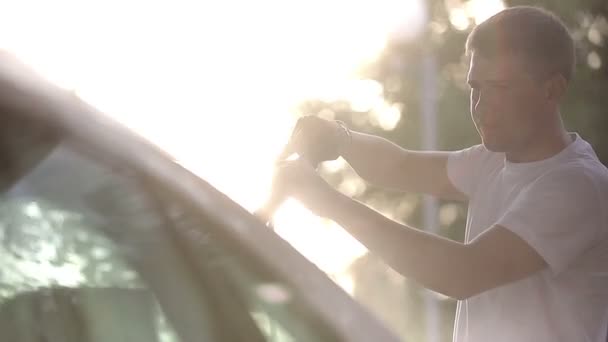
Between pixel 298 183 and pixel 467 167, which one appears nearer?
pixel 298 183

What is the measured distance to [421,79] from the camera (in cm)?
1819

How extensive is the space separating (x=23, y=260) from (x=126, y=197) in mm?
177

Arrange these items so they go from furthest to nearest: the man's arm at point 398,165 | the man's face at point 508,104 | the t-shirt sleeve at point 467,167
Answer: the man's arm at point 398,165 → the t-shirt sleeve at point 467,167 → the man's face at point 508,104

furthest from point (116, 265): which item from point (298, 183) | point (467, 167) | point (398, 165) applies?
point (398, 165)

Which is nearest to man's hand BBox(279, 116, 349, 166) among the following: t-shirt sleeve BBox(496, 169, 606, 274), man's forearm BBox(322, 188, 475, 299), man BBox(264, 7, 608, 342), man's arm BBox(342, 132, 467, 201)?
man BBox(264, 7, 608, 342)

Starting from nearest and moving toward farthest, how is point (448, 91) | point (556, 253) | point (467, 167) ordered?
1. point (556, 253)
2. point (467, 167)
3. point (448, 91)

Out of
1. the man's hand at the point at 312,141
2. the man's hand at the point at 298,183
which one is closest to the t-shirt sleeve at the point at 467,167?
the man's hand at the point at 312,141

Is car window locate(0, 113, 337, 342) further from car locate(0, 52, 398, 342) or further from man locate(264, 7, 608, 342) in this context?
man locate(264, 7, 608, 342)

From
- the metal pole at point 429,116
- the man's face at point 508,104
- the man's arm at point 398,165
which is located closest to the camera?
the man's face at point 508,104

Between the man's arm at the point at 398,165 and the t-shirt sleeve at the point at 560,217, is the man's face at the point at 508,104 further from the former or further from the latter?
the man's arm at the point at 398,165

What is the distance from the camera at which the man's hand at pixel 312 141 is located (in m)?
2.89

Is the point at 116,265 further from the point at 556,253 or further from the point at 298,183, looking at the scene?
the point at 556,253

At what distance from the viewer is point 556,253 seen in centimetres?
272

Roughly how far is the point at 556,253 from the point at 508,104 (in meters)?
0.41
